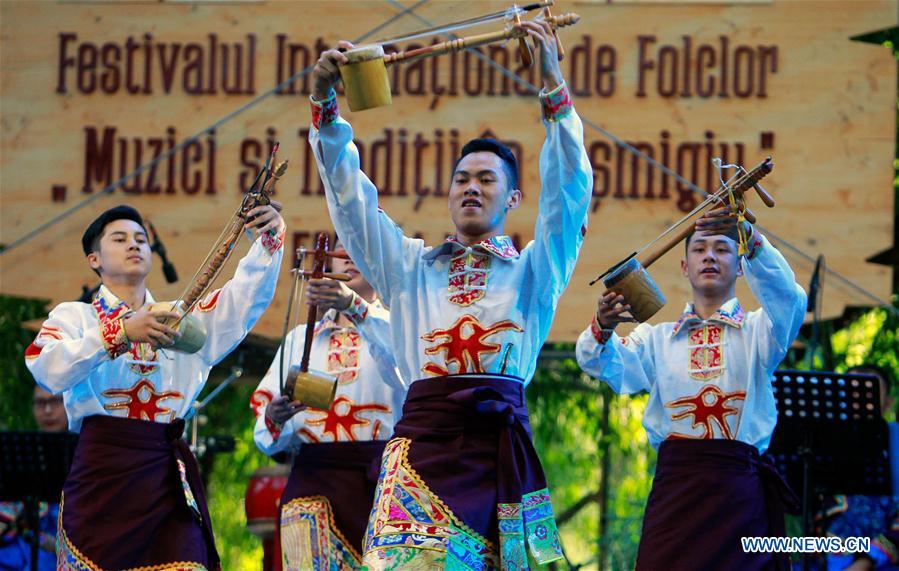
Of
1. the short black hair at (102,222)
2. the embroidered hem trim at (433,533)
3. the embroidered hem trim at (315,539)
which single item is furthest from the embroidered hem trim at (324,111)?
the embroidered hem trim at (315,539)

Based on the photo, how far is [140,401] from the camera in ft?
16.5

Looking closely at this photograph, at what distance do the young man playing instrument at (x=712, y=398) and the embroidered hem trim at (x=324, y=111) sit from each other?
116 cm

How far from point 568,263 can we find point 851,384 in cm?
191

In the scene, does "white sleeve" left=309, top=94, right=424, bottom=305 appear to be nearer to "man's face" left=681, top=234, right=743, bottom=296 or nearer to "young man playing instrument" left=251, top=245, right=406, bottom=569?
"young man playing instrument" left=251, top=245, right=406, bottom=569

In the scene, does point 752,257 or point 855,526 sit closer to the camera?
point 752,257

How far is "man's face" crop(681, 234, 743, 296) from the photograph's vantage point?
542 centimetres

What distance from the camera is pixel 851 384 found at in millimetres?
5562

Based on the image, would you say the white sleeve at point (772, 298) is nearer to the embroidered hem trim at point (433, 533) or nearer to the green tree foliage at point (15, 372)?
the embroidered hem trim at point (433, 533)

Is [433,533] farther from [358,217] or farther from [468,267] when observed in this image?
[358,217]

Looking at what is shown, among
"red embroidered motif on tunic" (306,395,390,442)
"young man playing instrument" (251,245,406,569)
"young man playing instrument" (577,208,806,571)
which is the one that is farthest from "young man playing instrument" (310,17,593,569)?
"red embroidered motif on tunic" (306,395,390,442)

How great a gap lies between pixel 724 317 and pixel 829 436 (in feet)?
2.75

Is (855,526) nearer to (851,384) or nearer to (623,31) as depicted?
(851,384)

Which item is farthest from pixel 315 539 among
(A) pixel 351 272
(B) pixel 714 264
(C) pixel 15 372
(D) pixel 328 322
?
(C) pixel 15 372

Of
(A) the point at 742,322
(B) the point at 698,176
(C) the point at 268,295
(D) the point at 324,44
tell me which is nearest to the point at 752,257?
(A) the point at 742,322
